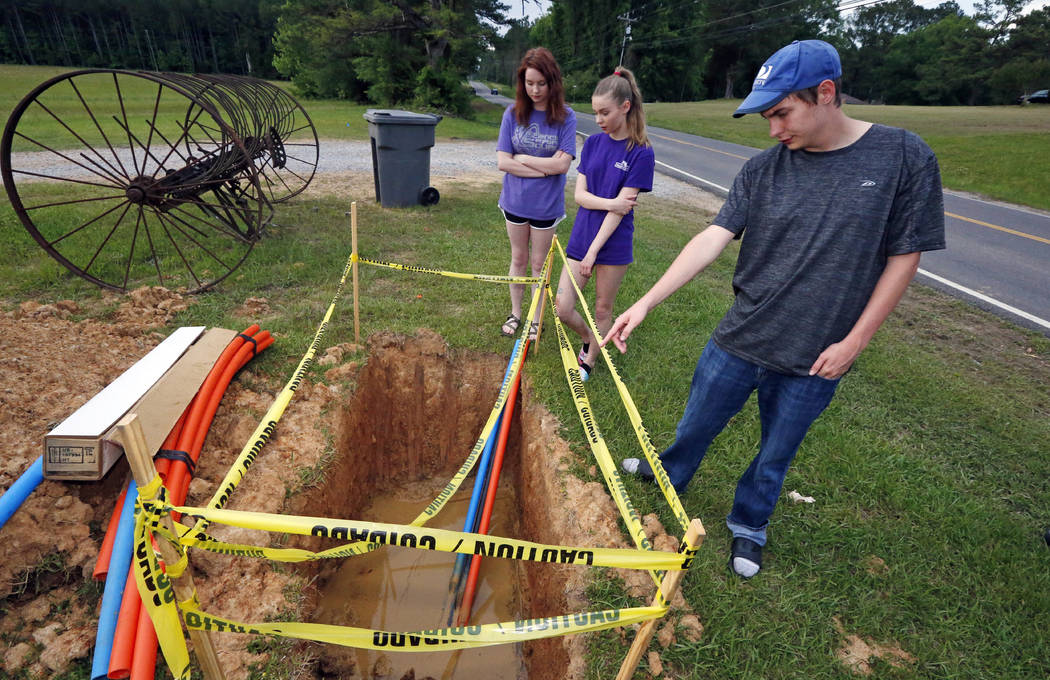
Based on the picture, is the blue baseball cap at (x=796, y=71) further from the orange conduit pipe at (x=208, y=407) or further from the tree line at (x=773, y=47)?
the tree line at (x=773, y=47)

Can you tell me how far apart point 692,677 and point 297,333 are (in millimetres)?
3568

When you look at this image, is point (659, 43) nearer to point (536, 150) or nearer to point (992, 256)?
point (992, 256)

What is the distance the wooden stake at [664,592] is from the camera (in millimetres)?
1461

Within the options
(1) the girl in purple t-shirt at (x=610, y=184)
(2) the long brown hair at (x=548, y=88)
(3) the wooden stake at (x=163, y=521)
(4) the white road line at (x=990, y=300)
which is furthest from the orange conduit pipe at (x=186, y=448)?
(4) the white road line at (x=990, y=300)

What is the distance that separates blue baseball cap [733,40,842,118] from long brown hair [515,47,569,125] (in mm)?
1908

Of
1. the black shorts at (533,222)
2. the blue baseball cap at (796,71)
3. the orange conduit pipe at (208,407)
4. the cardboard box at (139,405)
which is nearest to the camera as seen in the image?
the blue baseball cap at (796,71)

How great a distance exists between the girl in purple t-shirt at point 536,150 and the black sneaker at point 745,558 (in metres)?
2.39

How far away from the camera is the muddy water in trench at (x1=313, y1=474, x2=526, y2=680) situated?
280 cm

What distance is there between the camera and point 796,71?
5.54 feet

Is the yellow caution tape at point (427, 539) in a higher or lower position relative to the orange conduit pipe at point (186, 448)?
higher

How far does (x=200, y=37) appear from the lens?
5619 cm

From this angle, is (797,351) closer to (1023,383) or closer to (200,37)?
(1023,383)

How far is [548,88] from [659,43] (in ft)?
176

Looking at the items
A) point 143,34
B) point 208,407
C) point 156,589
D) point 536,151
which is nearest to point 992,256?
point 536,151
